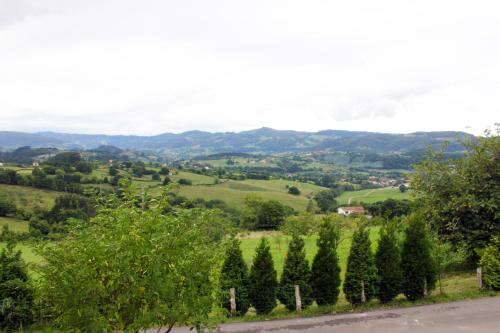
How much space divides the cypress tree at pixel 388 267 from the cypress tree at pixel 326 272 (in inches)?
86.8

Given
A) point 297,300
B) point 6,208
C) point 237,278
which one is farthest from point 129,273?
point 6,208

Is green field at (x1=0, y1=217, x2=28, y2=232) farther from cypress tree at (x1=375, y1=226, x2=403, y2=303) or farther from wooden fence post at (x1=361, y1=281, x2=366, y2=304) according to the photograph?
cypress tree at (x1=375, y1=226, x2=403, y2=303)

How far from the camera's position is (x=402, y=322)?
15.9m

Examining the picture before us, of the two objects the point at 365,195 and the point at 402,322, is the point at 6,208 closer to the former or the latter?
the point at 402,322

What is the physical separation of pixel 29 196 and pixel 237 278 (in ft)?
312

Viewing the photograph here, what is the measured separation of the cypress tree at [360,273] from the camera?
18.2m

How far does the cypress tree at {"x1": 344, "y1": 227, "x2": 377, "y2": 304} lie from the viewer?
18219 mm

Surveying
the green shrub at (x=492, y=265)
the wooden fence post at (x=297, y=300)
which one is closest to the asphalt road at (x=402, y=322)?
the wooden fence post at (x=297, y=300)

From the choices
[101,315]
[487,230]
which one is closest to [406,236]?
[487,230]

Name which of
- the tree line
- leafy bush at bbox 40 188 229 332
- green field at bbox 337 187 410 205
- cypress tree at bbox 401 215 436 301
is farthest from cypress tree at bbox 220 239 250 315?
green field at bbox 337 187 410 205

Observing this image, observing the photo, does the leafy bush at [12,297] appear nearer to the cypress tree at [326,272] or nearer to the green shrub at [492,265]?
the cypress tree at [326,272]

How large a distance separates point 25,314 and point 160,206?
10.3 m

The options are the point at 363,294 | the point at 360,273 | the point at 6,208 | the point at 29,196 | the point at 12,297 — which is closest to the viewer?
the point at 12,297

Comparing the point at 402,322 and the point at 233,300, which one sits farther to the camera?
the point at 233,300
